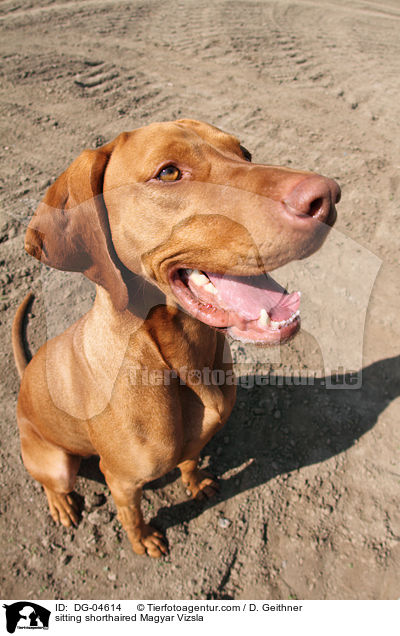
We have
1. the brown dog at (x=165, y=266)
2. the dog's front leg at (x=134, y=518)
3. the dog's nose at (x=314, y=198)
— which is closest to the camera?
the dog's nose at (x=314, y=198)

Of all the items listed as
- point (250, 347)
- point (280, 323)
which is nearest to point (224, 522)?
point (250, 347)

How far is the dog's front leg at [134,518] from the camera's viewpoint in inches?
111

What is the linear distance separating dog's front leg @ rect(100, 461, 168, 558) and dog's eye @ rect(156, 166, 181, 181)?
5.93ft

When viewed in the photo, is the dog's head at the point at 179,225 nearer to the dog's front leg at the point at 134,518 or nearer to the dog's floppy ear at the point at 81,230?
the dog's floppy ear at the point at 81,230

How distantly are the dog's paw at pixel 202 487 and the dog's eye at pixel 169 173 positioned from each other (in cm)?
247

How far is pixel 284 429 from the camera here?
4055mm

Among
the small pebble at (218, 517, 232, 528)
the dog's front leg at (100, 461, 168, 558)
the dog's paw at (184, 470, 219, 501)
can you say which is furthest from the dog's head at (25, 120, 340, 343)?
the small pebble at (218, 517, 232, 528)

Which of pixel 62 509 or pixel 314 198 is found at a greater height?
pixel 314 198

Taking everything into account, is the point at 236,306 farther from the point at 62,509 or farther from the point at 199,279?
the point at 62,509

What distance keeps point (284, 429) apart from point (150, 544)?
149 cm

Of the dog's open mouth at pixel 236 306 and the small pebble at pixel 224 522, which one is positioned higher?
the dog's open mouth at pixel 236 306

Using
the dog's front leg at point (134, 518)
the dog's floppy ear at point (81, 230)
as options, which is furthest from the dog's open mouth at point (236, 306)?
the dog's front leg at point (134, 518)

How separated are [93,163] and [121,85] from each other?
23.1ft
